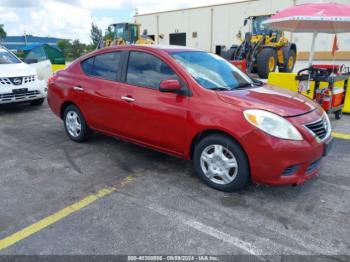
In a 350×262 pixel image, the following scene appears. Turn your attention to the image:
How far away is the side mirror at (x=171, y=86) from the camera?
3537 millimetres

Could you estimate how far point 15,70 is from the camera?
7648mm

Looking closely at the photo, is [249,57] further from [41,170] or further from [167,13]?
[167,13]

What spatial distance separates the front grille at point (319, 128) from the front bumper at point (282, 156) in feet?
0.20

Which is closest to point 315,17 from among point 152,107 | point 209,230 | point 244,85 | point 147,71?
point 244,85

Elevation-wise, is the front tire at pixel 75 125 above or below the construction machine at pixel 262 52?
below

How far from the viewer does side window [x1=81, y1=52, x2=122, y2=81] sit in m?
4.45

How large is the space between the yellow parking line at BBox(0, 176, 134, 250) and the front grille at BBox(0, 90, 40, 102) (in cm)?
498

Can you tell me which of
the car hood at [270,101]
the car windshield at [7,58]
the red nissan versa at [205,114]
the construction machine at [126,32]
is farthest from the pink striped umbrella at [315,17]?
the construction machine at [126,32]

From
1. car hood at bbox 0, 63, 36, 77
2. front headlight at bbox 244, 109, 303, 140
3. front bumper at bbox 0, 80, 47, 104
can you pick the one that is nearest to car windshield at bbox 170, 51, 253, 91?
front headlight at bbox 244, 109, 303, 140

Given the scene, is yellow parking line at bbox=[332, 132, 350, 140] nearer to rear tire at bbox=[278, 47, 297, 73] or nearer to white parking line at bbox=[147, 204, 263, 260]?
white parking line at bbox=[147, 204, 263, 260]

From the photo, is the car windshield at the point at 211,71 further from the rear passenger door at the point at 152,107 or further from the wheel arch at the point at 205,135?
the wheel arch at the point at 205,135

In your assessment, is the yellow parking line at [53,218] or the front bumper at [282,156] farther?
the front bumper at [282,156]

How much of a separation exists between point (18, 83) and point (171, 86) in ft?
17.9

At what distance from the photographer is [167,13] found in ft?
103
